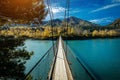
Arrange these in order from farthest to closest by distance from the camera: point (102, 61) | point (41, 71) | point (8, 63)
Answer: point (102, 61)
point (41, 71)
point (8, 63)

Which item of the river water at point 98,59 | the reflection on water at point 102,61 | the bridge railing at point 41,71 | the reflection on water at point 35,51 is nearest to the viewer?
the bridge railing at point 41,71

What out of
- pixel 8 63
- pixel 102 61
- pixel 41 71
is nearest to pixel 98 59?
pixel 102 61

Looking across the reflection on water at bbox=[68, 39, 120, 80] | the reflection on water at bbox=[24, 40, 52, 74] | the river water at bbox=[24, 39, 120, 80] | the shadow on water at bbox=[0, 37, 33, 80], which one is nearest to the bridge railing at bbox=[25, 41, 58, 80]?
the shadow on water at bbox=[0, 37, 33, 80]

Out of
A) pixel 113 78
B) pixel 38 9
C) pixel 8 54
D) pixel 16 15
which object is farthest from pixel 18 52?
pixel 113 78

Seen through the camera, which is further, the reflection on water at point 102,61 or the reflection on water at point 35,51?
the reflection on water at point 35,51

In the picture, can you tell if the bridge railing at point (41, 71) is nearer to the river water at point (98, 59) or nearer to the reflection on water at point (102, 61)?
the river water at point (98, 59)

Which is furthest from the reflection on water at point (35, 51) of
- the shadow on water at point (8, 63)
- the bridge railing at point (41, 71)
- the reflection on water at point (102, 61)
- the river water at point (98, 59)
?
the shadow on water at point (8, 63)

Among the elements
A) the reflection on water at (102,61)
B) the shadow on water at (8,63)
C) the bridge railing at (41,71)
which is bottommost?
the reflection on water at (102,61)

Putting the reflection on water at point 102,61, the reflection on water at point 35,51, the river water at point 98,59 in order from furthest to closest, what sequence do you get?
the reflection on water at point 35,51 < the river water at point 98,59 < the reflection on water at point 102,61

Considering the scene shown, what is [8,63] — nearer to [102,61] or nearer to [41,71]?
[41,71]

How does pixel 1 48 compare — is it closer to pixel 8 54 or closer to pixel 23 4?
pixel 8 54

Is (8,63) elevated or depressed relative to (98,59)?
elevated

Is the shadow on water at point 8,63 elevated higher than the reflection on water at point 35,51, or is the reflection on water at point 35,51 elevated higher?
the shadow on water at point 8,63

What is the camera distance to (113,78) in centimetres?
2506
